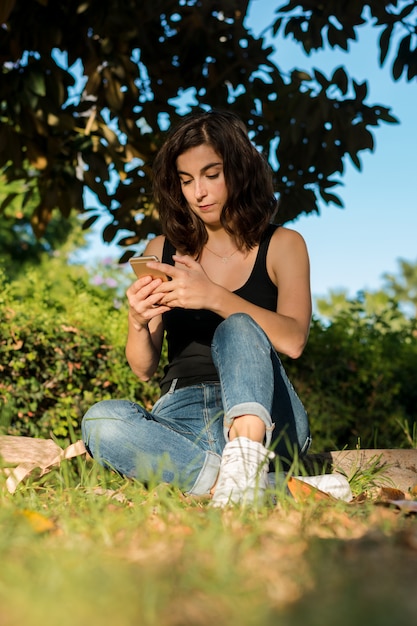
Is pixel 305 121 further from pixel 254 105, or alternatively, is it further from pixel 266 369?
pixel 266 369

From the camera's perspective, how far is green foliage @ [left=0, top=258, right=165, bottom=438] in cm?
406

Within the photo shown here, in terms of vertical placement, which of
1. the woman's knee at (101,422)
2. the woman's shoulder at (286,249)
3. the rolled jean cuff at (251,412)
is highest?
the woman's shoulder at (286,249)

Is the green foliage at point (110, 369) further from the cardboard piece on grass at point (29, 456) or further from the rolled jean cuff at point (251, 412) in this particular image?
the rolled jean cuff at point (251, 412)

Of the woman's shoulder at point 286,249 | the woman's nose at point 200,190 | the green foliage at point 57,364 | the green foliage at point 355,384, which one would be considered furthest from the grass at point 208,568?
the green foliage at point 355,384

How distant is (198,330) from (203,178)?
0.62m

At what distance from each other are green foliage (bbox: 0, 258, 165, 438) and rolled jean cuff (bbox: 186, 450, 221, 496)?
1.63 m

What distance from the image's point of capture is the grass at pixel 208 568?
3.51 feet

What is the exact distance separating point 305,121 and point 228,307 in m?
2.06

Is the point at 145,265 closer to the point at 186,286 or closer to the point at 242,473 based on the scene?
the point at 186,286

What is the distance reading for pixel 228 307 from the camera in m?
2.47

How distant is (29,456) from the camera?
2717mm

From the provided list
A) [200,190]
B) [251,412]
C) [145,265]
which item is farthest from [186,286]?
[200,190]

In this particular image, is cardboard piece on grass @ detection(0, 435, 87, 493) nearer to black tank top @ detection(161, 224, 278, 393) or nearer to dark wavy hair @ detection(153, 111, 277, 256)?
black tank top @ detection(161, 224, 278, 393)

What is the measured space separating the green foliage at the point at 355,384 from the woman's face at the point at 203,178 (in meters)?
2.25
